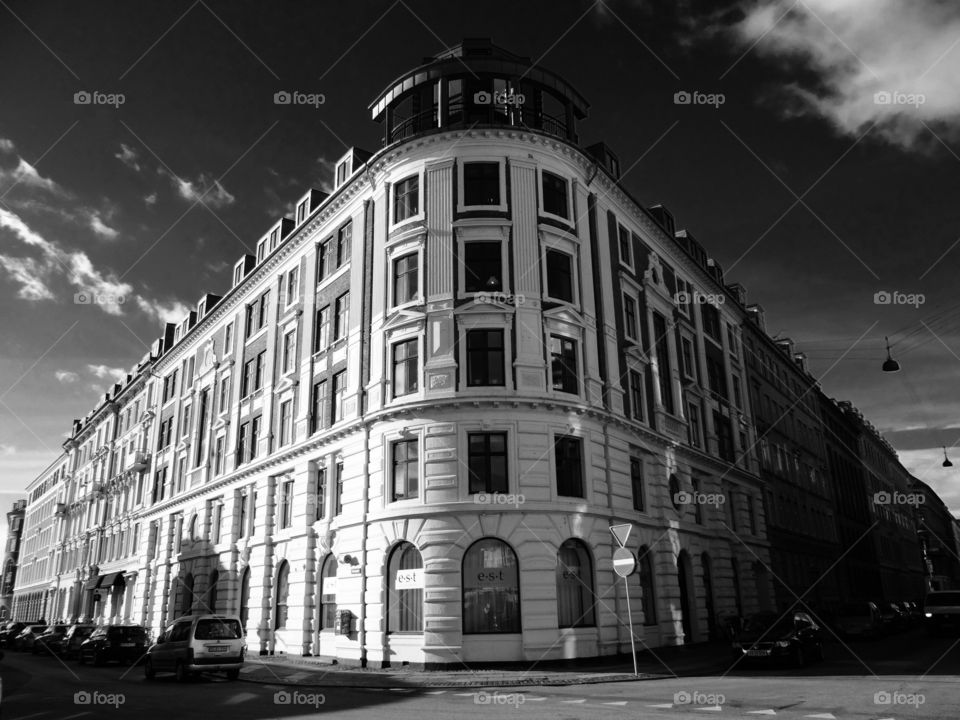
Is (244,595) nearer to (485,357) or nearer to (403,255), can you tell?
(485,357)

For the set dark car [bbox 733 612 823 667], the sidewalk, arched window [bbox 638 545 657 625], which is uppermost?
arched window [bbox 638 545 657 625]

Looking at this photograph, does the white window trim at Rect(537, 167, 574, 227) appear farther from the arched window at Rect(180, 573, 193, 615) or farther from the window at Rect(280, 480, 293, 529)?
the arched window at Rect(180, 573, 193, 615)

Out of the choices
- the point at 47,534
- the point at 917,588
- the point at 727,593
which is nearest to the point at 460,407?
the point at 727,593

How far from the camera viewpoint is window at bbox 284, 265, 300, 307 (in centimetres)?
3530

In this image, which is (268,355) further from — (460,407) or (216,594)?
(460,407)

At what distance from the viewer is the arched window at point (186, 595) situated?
38.8 metres

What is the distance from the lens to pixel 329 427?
96.6 feet

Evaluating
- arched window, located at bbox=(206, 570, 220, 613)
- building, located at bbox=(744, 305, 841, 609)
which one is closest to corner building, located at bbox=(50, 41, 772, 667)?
arched window, located at bbox=(206, 570, 220, 613)

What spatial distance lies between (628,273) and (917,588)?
83321 mm

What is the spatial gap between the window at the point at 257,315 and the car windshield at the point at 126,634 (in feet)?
53.1

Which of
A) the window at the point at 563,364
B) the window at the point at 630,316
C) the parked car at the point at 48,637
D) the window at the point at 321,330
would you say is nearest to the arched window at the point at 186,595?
the parked car at the point at 48,637

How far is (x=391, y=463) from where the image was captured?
81.5ft

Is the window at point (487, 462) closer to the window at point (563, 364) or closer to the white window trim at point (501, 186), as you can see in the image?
the window at point (563, 364)

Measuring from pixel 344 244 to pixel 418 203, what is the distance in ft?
19.2
